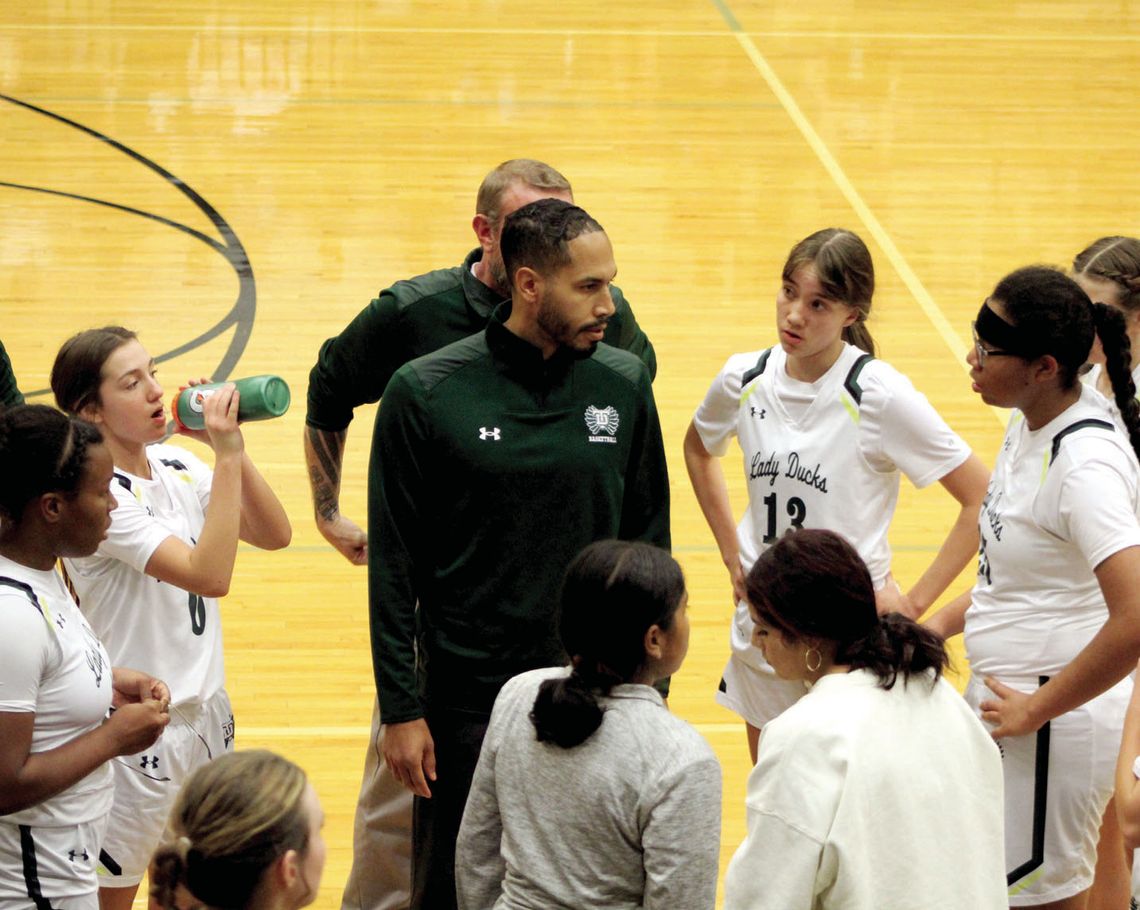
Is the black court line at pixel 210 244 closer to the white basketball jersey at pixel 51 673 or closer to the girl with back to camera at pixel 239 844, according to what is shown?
the white basketball jersey at pixel 51 673

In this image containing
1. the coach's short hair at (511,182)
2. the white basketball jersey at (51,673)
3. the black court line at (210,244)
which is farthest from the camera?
the black court line at (210,244)

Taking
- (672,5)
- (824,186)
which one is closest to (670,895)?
(824,186)

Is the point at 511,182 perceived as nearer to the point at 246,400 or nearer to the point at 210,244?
the point at 246,400

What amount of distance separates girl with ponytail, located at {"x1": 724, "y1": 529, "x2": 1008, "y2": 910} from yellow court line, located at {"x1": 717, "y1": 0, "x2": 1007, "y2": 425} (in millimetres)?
4907

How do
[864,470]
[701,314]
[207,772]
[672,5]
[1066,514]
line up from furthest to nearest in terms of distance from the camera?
[672,5]
[701,314]
[864,470]
[1066,514]
[207,772]

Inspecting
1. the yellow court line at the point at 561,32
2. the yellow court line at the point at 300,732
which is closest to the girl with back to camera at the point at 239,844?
the yellow court line at the point at 300,732

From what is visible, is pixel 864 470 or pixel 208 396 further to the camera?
pixel 864 470

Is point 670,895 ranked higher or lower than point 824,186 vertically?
lower

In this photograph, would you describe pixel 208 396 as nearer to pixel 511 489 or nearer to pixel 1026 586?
pixel 511 489

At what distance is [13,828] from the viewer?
263 centimetres

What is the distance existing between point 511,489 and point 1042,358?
1.04 m

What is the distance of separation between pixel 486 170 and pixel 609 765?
7.67 meters

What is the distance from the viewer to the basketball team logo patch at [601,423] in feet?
10.2

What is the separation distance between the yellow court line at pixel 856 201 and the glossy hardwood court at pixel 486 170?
3cm
